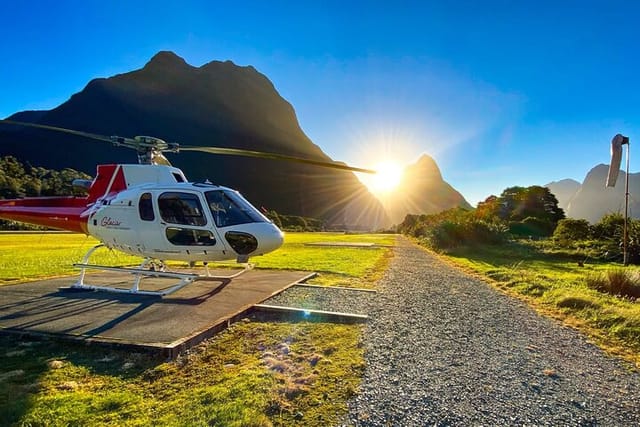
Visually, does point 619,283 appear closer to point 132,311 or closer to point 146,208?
point 132,311

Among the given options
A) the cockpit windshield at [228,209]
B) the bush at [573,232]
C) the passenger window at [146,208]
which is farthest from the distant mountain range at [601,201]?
the passenger window at [146,208]

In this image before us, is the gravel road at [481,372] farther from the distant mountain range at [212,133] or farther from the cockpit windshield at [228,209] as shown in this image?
the distant mountain range at [212,133]

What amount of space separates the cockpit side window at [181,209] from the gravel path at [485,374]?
3871mm

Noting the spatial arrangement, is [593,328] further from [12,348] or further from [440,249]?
[440,249]

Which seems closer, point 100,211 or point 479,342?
point 479,342

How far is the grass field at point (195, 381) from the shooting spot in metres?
3.06

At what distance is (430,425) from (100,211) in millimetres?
7916

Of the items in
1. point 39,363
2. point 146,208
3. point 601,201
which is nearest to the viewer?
point 39,363

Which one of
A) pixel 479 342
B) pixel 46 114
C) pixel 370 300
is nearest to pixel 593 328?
pixel 479 342

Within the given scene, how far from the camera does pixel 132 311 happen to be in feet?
20.7

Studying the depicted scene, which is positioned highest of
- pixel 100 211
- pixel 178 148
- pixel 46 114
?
pixel 46 114

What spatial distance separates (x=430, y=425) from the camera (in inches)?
116

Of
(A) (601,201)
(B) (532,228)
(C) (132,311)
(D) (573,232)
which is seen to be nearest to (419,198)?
(A) (601,201)

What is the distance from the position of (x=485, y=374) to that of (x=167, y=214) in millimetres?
6139
